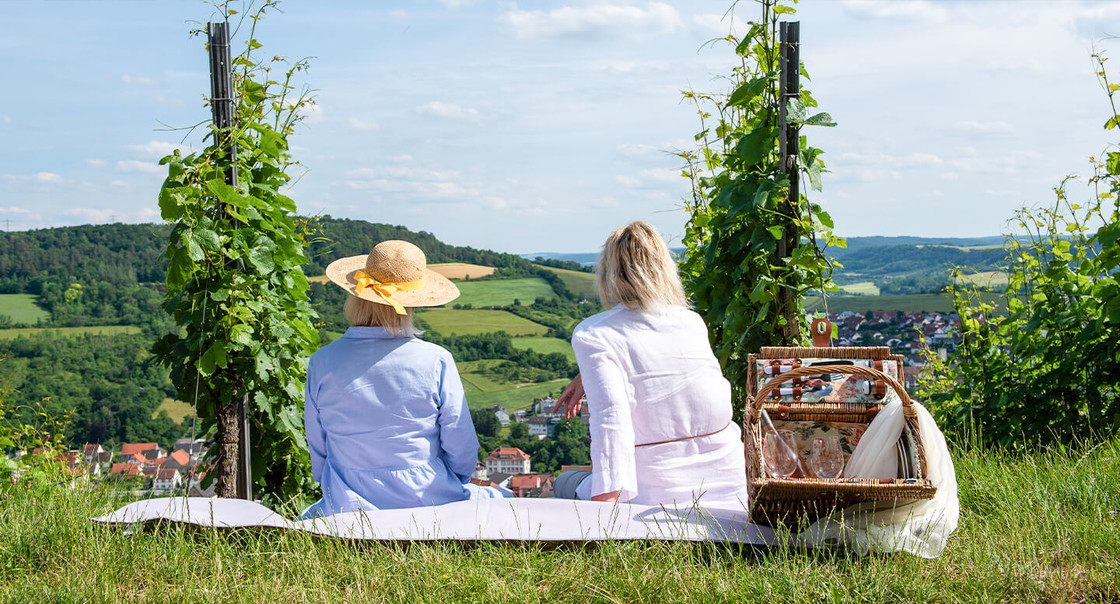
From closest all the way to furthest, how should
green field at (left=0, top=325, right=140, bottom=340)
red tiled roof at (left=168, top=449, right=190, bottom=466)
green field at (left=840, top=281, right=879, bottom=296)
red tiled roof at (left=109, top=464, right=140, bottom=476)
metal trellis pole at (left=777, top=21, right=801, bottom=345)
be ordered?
metal trellis pole at (left=777, top=21, right=801, bottom=345) → red tiled roof at (left=109, top=464, right=140, bottom=476) → red tiled roof at (left=168, top=449, right=190, bottom=466) → green field at (left=0, top=325, right=140, bottom=340) → green field at (left=840, top=281, right=879, bottom=296)

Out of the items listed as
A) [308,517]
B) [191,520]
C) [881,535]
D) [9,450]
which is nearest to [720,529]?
[881,535]

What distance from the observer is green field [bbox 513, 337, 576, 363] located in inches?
830

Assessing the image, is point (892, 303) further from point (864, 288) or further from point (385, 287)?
point (385, 287)

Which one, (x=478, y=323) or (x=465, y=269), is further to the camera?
(x=478, y=323)

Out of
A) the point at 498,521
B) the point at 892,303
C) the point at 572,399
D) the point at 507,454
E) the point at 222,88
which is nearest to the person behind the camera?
the point at 498,521

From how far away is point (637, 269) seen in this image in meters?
2.75

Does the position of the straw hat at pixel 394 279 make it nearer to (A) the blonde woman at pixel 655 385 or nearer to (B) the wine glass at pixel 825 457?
(A) the blonde woman at pixel 655 385

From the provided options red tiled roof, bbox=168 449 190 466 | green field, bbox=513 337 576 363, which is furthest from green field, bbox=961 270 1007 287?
green field, bbox=513 337 576 363

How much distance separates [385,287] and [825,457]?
5.69ft

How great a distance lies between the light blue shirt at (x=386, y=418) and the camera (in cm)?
278

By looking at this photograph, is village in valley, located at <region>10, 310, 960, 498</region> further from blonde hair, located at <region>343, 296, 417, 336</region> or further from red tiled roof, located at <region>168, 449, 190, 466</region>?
blonde hair, located at <region>343, 296, 417, 336</region>

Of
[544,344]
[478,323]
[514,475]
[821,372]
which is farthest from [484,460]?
[478,323]

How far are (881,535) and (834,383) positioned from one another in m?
0.70

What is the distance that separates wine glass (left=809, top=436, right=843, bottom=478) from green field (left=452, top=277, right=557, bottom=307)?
18.4 m
